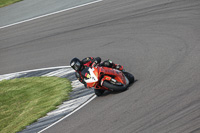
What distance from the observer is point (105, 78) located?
10.5m

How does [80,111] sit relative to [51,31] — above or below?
below

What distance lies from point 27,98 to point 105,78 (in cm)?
477

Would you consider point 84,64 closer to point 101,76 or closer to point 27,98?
point 101,76

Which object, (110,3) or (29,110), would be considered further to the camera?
(110,3)

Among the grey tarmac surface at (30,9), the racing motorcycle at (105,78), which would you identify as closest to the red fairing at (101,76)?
the racing motorcycle at (105,78)

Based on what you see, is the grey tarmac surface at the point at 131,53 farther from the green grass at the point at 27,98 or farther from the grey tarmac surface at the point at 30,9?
the green grass at the point at 27,98

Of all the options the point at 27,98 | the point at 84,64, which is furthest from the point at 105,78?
the point at 27,98

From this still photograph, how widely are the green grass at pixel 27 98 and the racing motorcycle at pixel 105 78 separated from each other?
196 cm

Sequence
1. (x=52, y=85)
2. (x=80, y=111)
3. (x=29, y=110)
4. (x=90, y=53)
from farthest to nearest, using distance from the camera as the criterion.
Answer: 1. (x=90, y=53)
2. (x=52, y=85)
3. (x=29, y=110)
4. (x=80, y=111)

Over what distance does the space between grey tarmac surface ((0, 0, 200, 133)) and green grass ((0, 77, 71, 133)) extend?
1533 mm

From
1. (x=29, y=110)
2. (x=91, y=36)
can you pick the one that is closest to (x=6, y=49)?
(x=91, y=36)

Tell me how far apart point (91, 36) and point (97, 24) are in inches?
46.8

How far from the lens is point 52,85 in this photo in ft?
46.6

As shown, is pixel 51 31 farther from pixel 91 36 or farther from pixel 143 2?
pixel 143 2
